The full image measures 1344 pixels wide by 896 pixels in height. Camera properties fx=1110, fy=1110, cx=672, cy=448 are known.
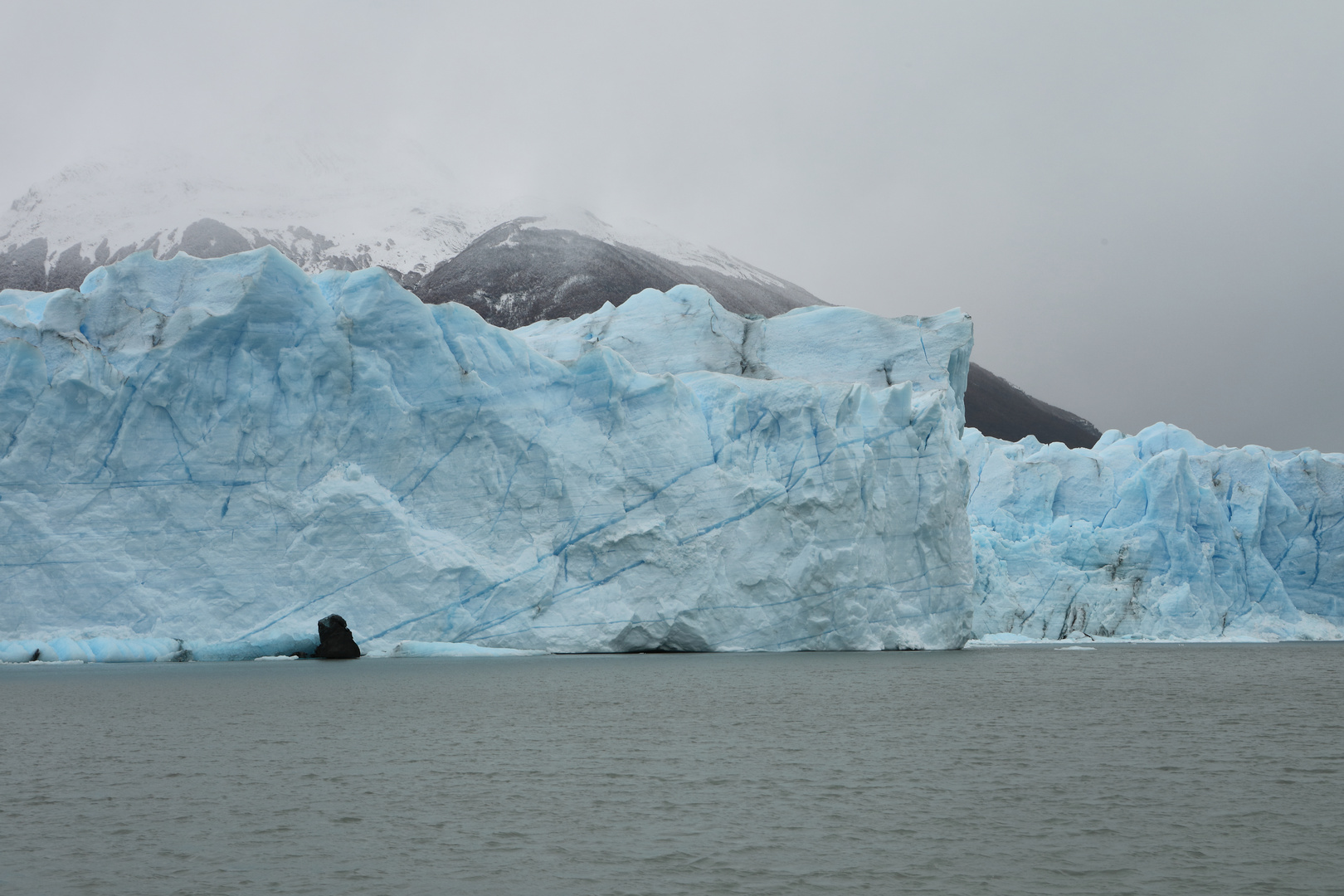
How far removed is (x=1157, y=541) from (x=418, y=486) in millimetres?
19743

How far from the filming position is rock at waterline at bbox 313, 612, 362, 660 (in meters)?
18.5

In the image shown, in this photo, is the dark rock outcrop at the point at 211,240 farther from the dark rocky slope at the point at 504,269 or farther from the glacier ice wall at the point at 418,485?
the glacier ice wall at the point at 418,485

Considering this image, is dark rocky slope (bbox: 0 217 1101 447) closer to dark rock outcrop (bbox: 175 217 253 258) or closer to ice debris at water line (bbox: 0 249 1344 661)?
dark rock outcrop (bbox: 175 217 253 258)

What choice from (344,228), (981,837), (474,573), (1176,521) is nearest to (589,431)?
(474,573)

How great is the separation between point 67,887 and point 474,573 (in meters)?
13.6

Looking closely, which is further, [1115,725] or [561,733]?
[1115,725]

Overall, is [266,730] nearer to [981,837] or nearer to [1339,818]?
[981,837]

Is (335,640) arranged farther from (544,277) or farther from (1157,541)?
(544,277)

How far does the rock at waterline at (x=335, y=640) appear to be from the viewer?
1852 centimetres

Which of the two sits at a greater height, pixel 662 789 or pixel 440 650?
pixel 662 789

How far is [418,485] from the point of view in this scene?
19656 millimetres

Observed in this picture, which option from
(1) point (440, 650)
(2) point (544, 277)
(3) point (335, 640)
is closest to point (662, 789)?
(1) point (440, 650)

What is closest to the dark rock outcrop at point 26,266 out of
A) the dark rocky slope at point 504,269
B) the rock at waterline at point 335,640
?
the dark rocky slope at point 504,269

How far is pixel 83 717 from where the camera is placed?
11375mm
